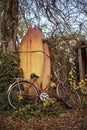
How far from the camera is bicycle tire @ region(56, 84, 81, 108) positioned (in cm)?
876

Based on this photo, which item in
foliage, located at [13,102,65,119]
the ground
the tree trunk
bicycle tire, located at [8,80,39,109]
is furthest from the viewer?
the tree trunk

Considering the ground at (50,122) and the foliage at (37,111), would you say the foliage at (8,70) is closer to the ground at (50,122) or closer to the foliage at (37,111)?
the foliage at (37,111)

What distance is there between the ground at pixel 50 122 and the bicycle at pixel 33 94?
711mm

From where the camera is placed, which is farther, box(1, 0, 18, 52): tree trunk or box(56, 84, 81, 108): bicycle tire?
box(1, 0, 18, 52): tree trunk

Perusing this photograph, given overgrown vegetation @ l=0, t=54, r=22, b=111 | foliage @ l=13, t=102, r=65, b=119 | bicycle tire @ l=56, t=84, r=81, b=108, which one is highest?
overgrown vegetation @ l=0, t=54, r=22, b=111

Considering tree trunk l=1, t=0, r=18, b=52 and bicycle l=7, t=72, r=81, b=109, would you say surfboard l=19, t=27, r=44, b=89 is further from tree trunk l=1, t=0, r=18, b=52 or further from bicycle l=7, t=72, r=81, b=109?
bicycle l=7, t=72, r=81, b=109

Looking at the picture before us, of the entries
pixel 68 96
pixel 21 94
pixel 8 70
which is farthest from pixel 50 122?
pixel 8 70

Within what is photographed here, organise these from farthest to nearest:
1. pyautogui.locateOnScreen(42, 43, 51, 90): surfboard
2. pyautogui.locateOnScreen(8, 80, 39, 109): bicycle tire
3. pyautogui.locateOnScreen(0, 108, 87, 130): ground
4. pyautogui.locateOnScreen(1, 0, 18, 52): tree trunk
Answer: pyautogui.locateOnScreen(1, 0, 18, 52): tree trunk → pyautogui.locateOnScreen(42, 43, 51, 90): surfboard → pyautogui.locateOnScreen(8, 80, 39, 109): bicycle tire → pyautogui.locateOnScreen(0, 108, 87, 130): ground

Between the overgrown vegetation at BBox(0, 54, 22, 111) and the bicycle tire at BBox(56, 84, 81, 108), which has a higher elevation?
the overgrown vegetation at BBox(0, 54, 22, 111)

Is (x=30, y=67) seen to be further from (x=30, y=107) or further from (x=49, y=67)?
(x=30, y=107)

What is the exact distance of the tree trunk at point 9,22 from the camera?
1059 cm

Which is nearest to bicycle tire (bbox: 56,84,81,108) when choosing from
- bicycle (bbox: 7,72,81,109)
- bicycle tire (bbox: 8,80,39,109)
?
bicycle (bbox: 7,72,81,109)

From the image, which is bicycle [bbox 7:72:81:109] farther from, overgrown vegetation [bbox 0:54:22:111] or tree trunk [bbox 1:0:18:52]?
tree trunk [bbox 1:0:18:52]

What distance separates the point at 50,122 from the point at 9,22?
4643 mm
